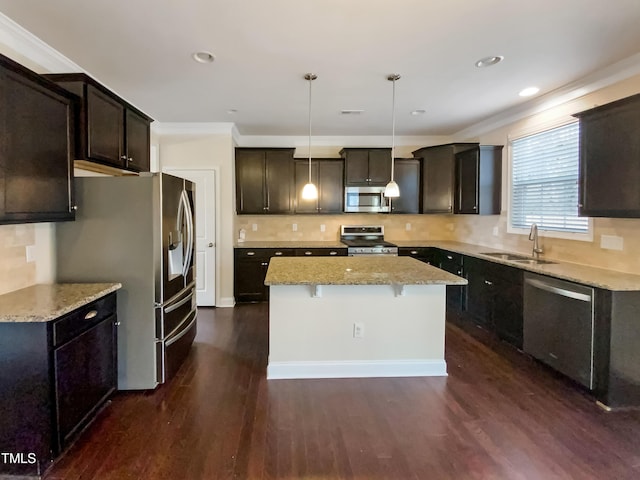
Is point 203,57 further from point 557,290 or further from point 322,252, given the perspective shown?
point 557,290

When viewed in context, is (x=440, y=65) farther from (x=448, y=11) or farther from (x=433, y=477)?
(x=433, y=477)

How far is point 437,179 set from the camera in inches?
213

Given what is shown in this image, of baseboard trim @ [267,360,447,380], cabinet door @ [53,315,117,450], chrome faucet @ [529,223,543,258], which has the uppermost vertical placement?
chrome faucet @ [529,223,543,258]

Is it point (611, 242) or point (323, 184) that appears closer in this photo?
point (611, 242)

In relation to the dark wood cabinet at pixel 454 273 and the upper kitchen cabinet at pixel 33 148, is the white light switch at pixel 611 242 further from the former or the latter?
the upper kitchen cabinet at pixel 33 148

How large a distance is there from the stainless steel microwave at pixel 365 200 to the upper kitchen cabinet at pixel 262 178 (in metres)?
0.93

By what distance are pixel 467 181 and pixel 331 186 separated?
6.59 ft

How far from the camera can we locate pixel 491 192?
4.65m

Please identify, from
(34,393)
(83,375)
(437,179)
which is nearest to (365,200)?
(437,179)

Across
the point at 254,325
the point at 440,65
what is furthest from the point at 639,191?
the point at 254,325

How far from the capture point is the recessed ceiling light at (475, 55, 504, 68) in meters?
2.82

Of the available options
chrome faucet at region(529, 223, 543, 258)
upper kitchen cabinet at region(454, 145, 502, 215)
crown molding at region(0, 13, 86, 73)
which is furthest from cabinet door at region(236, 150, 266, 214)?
chrome faucet at region(529, 223, 543, 258)

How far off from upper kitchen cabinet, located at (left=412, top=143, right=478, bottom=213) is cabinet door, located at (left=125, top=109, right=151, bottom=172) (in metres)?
3.94

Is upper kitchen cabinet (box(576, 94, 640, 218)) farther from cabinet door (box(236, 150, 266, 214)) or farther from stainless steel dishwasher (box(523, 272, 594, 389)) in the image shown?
cabinet door (box(236, 150, 266, 214))
